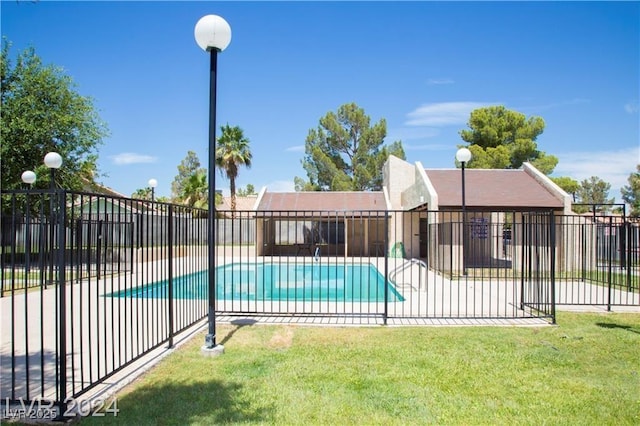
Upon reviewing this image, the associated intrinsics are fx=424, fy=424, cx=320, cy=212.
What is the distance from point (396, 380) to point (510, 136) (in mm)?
32252

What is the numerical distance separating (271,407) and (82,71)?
16.5 m

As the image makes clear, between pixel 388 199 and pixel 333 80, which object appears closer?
pixel 333 80

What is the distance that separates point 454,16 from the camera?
1243cm

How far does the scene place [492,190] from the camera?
1883 cm

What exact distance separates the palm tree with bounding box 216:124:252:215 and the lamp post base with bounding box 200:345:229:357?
1001 inches

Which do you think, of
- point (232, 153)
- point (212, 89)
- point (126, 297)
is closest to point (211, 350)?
point (126, 297)

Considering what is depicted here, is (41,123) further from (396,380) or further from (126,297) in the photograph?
(396,380)

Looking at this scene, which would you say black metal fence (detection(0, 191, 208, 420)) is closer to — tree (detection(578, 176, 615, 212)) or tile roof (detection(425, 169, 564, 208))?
tile roof (detection(425, 169, 564, 208))

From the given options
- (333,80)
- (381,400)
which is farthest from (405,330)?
(333,80)

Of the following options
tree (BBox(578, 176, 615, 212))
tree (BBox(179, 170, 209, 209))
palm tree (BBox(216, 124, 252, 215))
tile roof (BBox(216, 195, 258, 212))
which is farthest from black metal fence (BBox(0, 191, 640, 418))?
tree (BBox(578, 176, 615, 212))

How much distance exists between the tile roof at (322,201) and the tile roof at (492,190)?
16.9ft

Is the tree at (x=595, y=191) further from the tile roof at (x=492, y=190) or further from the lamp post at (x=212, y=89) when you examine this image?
the lamp post at (x=212, y=89)

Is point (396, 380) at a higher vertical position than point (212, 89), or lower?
lower

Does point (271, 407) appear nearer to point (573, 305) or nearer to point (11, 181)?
point (573, 305)
